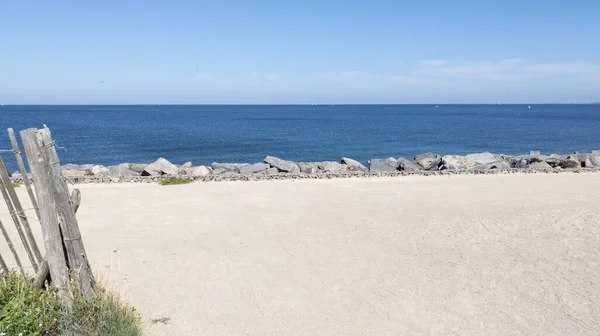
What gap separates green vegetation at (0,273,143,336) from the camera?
544cm

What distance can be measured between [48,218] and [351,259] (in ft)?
18.0

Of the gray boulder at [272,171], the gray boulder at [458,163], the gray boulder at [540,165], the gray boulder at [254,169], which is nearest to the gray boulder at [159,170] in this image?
the gray boulder at [254,169]

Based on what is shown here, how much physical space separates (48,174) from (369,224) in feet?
25.6

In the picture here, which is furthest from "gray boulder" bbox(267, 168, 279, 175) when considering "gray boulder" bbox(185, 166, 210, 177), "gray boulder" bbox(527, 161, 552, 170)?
"gray boulder" bbox(527, 161, 552, 170)

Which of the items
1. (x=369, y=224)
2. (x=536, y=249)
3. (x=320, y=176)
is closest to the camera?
(x=536, y=249)

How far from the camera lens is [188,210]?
43.3ft

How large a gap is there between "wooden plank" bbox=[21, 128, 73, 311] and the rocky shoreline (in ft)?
40.0

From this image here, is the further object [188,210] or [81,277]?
[188,210]

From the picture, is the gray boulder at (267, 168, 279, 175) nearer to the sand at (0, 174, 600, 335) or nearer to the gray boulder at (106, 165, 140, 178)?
the sand at (0, 174, 600, 335)

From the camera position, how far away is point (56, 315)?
568 cm

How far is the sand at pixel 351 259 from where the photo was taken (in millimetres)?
6820

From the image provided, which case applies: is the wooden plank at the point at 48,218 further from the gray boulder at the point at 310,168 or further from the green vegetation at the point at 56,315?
the gray boulder at the point at 310,168

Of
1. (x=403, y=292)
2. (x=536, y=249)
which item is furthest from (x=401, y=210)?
(x=403, y=292)

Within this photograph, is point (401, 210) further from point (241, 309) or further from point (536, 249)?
point (241, 309)
